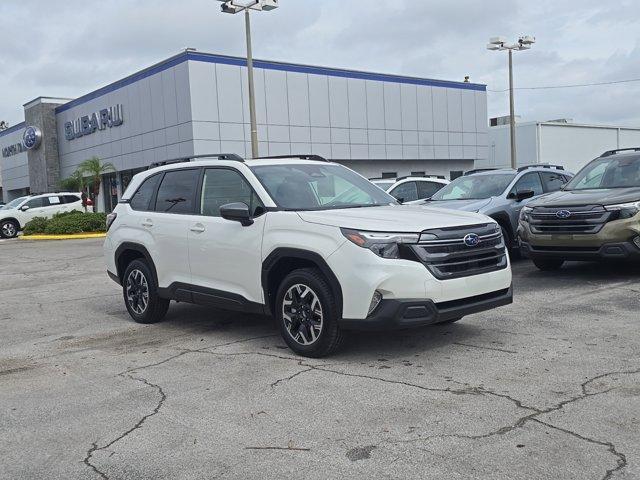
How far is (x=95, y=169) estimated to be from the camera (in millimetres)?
36969

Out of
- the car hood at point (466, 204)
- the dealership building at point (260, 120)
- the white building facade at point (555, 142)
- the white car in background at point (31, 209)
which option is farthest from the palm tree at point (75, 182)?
the car hood at point (466, 204)

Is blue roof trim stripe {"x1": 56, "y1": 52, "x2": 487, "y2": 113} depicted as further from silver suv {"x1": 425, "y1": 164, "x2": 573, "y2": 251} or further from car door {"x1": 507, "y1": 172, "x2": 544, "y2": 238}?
car door {"x1": 507, "y1": 172, "x2": 544, "y2": 238}

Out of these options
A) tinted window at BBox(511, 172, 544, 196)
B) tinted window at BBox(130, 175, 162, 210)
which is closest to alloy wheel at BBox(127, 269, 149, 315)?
tinted window at BBox(130, 175, 162, 210)

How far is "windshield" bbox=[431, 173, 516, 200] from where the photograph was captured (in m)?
12.2

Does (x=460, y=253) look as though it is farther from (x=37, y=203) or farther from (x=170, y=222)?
(x=37, y=203)

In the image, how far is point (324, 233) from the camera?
596cm

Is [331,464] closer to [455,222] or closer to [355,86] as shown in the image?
[455,222]

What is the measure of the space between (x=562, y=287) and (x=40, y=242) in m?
20.0

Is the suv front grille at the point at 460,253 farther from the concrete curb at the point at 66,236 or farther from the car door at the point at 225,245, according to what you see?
the concrete curb at the point at 66,236

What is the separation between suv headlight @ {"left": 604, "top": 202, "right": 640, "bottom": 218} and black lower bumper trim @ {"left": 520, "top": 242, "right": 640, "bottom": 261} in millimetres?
394

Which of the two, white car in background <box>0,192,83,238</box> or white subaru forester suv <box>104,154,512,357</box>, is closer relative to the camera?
white subaru forester suv <box>104,154,512,357</box>

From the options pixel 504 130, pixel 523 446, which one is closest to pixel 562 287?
pixel 523 446

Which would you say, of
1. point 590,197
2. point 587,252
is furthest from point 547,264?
point 590,197

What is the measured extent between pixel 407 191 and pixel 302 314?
9866 millimetres
